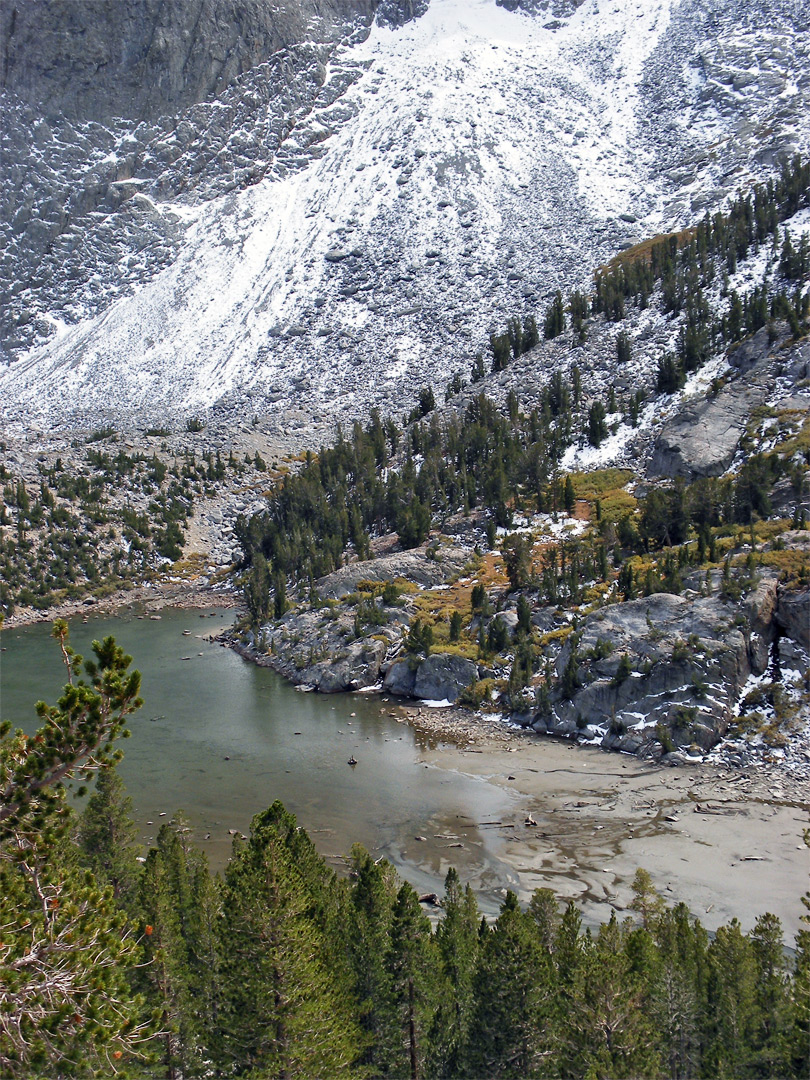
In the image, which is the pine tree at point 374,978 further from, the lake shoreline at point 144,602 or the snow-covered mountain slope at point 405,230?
the snow-covered mountain slope at point 405,230

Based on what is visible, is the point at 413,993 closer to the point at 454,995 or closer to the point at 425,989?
the point at 425,989

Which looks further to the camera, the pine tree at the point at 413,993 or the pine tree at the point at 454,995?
the pine tree at the point at 454,995

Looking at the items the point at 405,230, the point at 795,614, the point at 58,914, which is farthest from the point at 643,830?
the point at 405,230

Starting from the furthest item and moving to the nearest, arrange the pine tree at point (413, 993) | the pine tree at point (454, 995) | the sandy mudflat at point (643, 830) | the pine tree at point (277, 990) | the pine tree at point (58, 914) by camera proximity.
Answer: the sandy mudflat at point (643, 830), the pine tree at point (454, 995), the pine tree at point (413, 993), the pine tree at point (277, 990), the pine tree at point (58, 914)

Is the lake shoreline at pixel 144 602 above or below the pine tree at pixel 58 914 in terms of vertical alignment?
below

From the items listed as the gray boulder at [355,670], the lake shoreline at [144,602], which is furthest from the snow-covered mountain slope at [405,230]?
the gray boulder at [355,670]

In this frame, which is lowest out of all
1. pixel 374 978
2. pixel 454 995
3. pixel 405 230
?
pixel 454 995

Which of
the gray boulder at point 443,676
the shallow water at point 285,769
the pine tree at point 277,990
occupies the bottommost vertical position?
the shallow water at point 285,769

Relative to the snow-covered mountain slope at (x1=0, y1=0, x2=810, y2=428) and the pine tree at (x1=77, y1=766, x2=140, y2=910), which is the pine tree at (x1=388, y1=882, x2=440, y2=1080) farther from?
the snow-covered mountain slope at (x1=0, y1=0, x2=810, y2=428)
